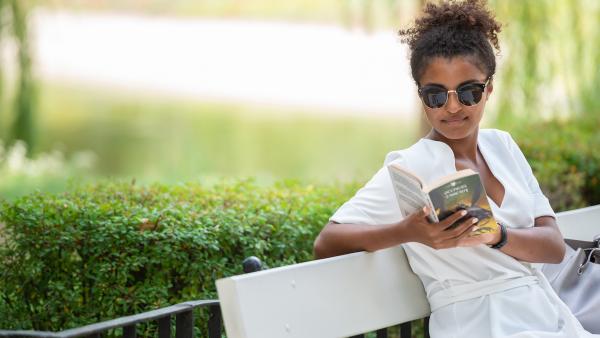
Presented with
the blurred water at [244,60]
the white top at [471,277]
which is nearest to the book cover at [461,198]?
the white top at [471,277]

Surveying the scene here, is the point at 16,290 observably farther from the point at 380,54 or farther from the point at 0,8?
the point at 380,54

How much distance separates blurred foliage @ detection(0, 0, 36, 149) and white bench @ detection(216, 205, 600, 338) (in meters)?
5.58

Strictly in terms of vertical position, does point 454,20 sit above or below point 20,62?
below

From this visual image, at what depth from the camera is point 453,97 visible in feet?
9.33

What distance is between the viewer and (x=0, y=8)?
7.80 metres

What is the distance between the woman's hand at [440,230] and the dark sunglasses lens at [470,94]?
1.51 ft

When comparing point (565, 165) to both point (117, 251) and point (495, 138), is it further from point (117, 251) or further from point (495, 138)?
point (117, 251)

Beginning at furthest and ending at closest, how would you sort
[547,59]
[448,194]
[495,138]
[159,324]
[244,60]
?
[244,60]
[547,59]
[495,138]
[159,324]
[448,194]

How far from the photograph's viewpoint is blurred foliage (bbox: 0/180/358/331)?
3.24m

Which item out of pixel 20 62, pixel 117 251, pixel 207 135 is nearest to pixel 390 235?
pixel 117 251

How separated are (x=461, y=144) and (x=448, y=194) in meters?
0.60

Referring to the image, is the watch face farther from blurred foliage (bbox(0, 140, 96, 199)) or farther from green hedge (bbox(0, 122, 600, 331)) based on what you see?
blurred foliage (bbox(0, 140, 96, 199))

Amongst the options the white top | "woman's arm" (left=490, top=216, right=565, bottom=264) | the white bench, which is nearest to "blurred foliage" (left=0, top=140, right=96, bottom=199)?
the white bench

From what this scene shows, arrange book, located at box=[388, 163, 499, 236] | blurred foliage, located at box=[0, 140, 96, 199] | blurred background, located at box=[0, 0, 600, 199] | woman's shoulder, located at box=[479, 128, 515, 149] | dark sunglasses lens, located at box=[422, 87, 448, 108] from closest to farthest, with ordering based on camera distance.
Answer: book, located at box=[388, 163, 499, 236] → dark sunglasses lens, located at box=[422, 87, 448, 108] → woman's shoulder, located at box=[479, 128, 515, 149] → blurred foliage, located at box=[0, 140, 96, 199] → blurred background, located at box=[0, 0, 600, 199]
